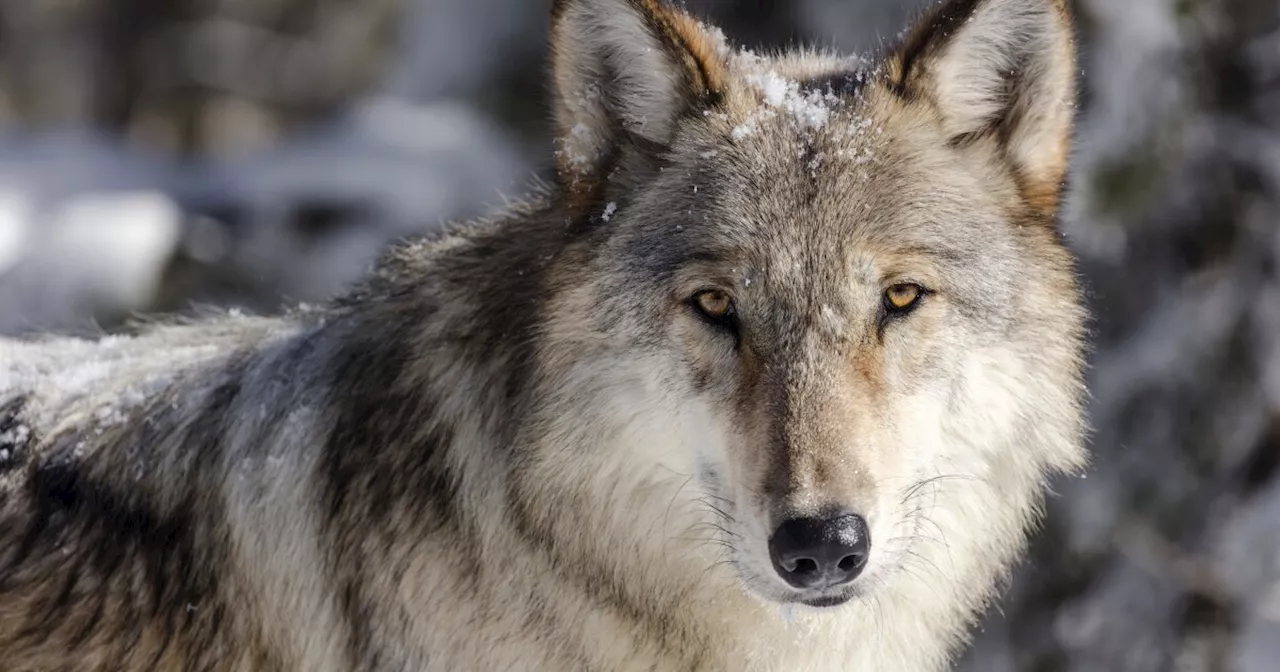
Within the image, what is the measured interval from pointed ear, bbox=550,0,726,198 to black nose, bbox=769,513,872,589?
3.06 ft

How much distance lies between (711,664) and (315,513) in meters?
0.92

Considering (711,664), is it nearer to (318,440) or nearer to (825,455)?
(825,455)

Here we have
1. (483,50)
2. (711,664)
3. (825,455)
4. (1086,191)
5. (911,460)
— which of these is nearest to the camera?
(825,455)

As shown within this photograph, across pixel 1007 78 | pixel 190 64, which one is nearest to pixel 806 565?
pixel 1007 78

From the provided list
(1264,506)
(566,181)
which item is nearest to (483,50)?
(1264,506)

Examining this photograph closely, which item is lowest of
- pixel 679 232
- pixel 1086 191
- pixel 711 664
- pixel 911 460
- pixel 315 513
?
pixel 711 664

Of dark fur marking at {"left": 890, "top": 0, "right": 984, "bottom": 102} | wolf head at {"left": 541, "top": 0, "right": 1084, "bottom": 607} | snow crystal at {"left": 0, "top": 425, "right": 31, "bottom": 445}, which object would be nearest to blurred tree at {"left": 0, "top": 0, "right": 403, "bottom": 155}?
snow crystal at {"left": 0, "top": 425, "right": 31, "bottom": 445}

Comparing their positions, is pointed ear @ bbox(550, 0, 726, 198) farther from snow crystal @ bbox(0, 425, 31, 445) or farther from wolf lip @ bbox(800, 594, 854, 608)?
snow crystal @ bbox(0, 425, 31, 445)

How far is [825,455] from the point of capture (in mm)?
2543

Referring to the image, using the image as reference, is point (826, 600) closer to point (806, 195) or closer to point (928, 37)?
point (806, 195)

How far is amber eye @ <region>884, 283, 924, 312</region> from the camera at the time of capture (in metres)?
2.75

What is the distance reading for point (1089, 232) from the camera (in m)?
6.48

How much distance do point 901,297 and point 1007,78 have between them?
25.7 inches

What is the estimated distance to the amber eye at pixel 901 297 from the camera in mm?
2746
